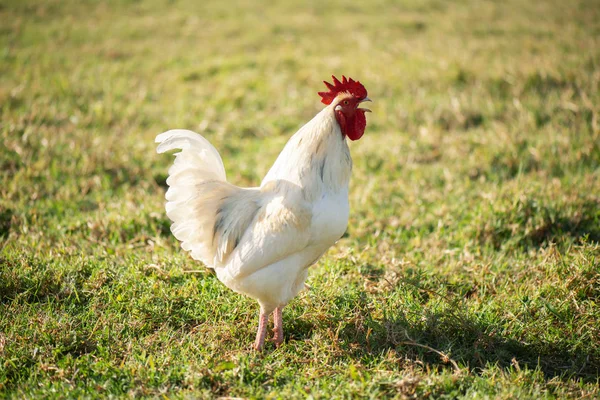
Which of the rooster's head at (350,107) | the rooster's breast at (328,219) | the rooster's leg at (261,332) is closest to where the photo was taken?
the rooster's breast at (328,219)

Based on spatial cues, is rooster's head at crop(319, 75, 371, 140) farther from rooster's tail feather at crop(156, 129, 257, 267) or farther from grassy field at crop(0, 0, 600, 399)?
grassy field at crop(0, 0, 600, 399)

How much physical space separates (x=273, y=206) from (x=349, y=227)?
6.63ft

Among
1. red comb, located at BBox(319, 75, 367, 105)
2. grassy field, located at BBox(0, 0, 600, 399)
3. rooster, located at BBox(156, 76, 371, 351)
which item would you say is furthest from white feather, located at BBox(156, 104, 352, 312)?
grassy field, located at BBox(0, 0, 600, 399)

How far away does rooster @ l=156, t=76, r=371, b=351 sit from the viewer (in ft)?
9.73

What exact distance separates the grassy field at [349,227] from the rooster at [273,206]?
544 millimetres

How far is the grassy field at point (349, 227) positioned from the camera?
3.10 meters

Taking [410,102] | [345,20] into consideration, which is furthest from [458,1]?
[410,102]

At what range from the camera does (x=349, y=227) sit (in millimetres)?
4941

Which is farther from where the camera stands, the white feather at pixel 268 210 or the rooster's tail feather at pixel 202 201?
the rooster's tail feather at pixel 202 201

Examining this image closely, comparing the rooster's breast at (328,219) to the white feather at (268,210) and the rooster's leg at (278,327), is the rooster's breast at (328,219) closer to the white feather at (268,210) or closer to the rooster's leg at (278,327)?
the white feather at (268,210)

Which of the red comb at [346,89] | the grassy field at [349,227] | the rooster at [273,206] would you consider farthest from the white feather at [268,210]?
the grassy field at [349,227]

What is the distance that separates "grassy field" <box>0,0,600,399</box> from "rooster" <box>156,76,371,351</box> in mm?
544

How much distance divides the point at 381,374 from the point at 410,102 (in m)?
5.40

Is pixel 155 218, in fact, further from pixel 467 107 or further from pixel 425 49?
pixel 425 49
